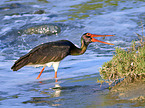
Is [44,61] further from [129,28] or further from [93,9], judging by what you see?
[93,9]

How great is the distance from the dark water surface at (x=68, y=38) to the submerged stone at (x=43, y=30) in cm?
28

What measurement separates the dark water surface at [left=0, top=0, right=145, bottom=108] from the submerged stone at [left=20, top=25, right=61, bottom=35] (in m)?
0.28

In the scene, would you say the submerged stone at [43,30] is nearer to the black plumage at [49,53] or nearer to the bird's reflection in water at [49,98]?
the black plumage at [49,53]

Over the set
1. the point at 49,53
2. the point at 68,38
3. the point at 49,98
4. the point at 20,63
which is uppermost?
the point at 49,53

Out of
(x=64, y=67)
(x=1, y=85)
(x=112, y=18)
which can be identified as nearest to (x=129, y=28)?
(x=112, y=18)

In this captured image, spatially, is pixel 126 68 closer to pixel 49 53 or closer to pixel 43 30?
pixel 49 53

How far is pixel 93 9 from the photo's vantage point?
66.1 feet

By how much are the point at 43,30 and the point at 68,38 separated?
155 centimetres

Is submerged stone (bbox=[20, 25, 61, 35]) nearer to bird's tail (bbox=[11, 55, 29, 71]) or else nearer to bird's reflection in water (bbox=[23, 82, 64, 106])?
bird's tail (bbox=[11, 55, 29, 71])

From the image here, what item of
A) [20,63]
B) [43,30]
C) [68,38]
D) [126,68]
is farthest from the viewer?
[43,30]

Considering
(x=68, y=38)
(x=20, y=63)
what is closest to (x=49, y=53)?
(x=20, y=63)

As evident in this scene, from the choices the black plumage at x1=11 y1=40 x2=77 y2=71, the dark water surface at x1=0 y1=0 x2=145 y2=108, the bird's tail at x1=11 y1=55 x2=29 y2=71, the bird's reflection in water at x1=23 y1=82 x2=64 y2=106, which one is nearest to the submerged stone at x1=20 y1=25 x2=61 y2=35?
the dark water surface at x1=0 y1=0 x2=145 y2=108

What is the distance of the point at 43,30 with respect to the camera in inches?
635

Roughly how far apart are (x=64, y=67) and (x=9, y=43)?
5382mm
